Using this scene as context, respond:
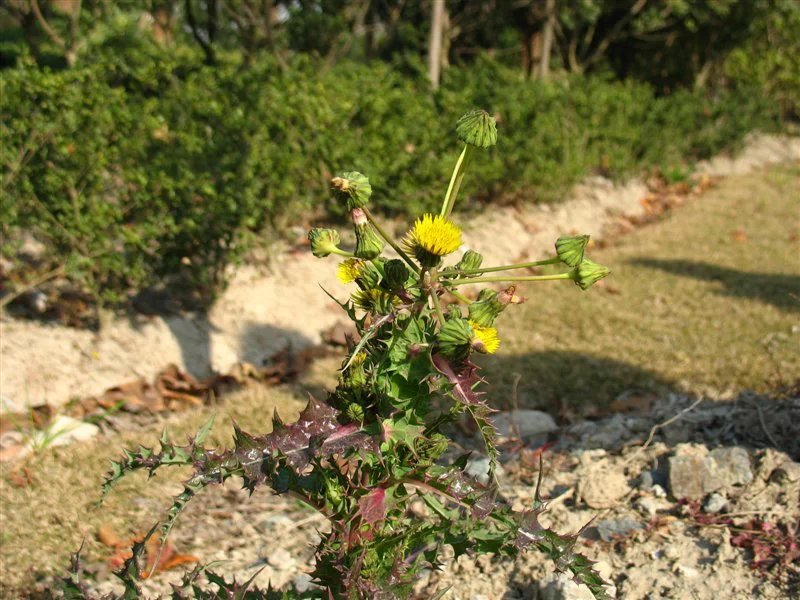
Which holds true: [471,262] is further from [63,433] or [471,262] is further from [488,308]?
[63,433]

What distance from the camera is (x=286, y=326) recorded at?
16.4 feet

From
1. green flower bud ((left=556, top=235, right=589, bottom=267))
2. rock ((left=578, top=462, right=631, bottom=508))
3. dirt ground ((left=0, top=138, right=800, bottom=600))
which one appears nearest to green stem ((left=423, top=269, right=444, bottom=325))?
green flower bud ((left=556, top=235, right=589, bottom=267))

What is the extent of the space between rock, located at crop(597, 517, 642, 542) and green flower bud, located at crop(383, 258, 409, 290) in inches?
56.9

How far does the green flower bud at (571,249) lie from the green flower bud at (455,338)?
0.23 meters

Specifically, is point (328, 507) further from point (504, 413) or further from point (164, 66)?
point (164, 66)

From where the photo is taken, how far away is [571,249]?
1.59 meters

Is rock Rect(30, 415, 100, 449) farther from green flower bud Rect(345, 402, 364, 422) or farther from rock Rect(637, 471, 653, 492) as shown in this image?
rock Rect(637, 471, 653, 492)

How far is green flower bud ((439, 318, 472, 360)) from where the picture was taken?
4.96 feet

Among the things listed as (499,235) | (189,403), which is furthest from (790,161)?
(189,403)

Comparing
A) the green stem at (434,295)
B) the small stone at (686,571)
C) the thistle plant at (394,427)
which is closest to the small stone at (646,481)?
the small stone at (686,571)

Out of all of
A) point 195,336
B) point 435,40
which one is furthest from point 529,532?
point 435,40

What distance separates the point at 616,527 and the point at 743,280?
4100 millimetres

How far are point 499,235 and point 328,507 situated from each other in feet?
17.3

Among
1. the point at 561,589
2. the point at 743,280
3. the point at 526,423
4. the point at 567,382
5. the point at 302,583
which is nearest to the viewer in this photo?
the point at 561,589
